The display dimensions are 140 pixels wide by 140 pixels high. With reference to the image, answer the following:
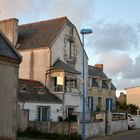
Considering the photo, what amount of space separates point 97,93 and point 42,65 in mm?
15779

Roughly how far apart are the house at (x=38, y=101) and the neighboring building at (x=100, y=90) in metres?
13.8

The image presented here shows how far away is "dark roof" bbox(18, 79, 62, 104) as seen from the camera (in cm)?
3594

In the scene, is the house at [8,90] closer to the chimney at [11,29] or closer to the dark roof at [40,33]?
the dark roof at [40,33]

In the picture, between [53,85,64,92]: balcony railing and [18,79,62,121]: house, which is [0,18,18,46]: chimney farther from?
[53,85,64,92]: balcony railing

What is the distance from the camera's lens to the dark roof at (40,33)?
43.6 m

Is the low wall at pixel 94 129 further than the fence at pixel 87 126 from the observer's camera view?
Yes

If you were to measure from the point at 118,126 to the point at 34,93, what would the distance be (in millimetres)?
8342

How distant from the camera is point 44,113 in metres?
38.3

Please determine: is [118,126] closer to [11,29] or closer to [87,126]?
[87,126]

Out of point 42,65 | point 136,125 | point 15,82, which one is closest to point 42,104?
point 42,65

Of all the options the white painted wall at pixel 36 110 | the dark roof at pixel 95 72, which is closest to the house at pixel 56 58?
the white painted wall at pixel 36 110

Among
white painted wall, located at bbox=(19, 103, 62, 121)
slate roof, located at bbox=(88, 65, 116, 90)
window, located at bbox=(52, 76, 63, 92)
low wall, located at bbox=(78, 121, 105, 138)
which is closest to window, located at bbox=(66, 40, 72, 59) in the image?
window, located at bbox=(52, 76, 63, 92)

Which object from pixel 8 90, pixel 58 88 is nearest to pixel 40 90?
pixel 58 88

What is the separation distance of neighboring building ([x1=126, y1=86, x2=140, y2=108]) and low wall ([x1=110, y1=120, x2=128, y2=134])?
3023cm
